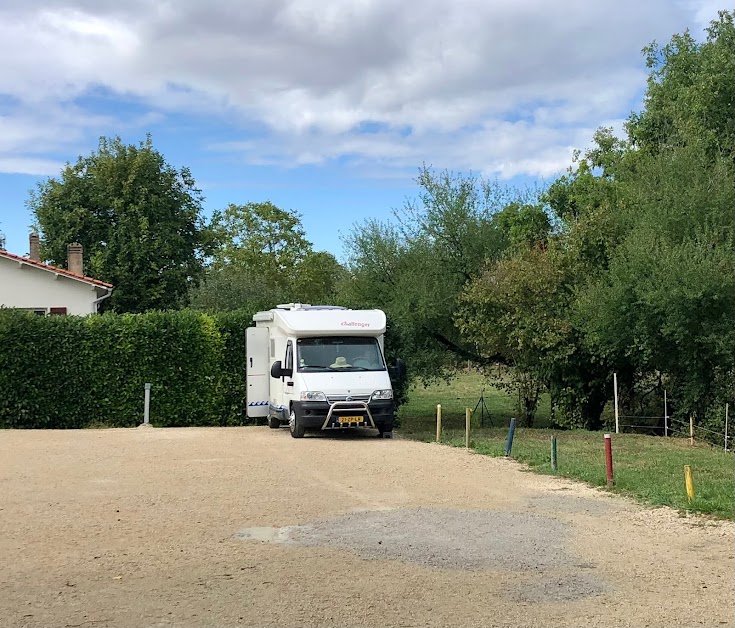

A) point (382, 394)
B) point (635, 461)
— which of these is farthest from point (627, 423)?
point (382, 394)

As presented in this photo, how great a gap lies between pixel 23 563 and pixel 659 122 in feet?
101

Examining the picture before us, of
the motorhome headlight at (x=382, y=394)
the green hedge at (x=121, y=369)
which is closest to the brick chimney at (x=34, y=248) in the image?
the green hedge at (x=121, y=369)

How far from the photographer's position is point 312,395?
672 inches

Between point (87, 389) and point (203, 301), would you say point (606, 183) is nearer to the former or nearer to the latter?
point (87, 389)

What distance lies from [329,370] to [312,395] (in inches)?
29.8

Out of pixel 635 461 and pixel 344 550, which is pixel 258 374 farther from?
pixel 344 550

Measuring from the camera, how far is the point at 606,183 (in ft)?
99.5

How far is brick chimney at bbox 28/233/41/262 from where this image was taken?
35531 mm

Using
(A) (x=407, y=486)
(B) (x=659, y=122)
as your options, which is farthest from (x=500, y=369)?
(A) (x=407, y=486)

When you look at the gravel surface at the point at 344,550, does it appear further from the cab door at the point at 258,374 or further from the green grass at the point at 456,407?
the green grass at the point at 456,407

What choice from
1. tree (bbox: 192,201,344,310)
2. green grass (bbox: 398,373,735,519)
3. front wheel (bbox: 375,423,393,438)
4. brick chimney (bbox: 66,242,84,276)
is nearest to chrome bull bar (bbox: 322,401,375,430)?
front wheel (bbox: 375,423,393,438)

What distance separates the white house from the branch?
11171mm

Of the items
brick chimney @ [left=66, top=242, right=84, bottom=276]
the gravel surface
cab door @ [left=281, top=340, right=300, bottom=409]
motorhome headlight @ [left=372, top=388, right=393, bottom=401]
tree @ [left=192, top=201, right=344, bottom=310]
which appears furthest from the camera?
tree @ [left=192, top=201, right=344, bottom=310]

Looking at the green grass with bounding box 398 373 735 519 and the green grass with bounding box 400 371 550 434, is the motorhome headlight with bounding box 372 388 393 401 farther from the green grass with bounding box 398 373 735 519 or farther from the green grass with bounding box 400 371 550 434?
the green grass with bounding box 400 371 550 434
